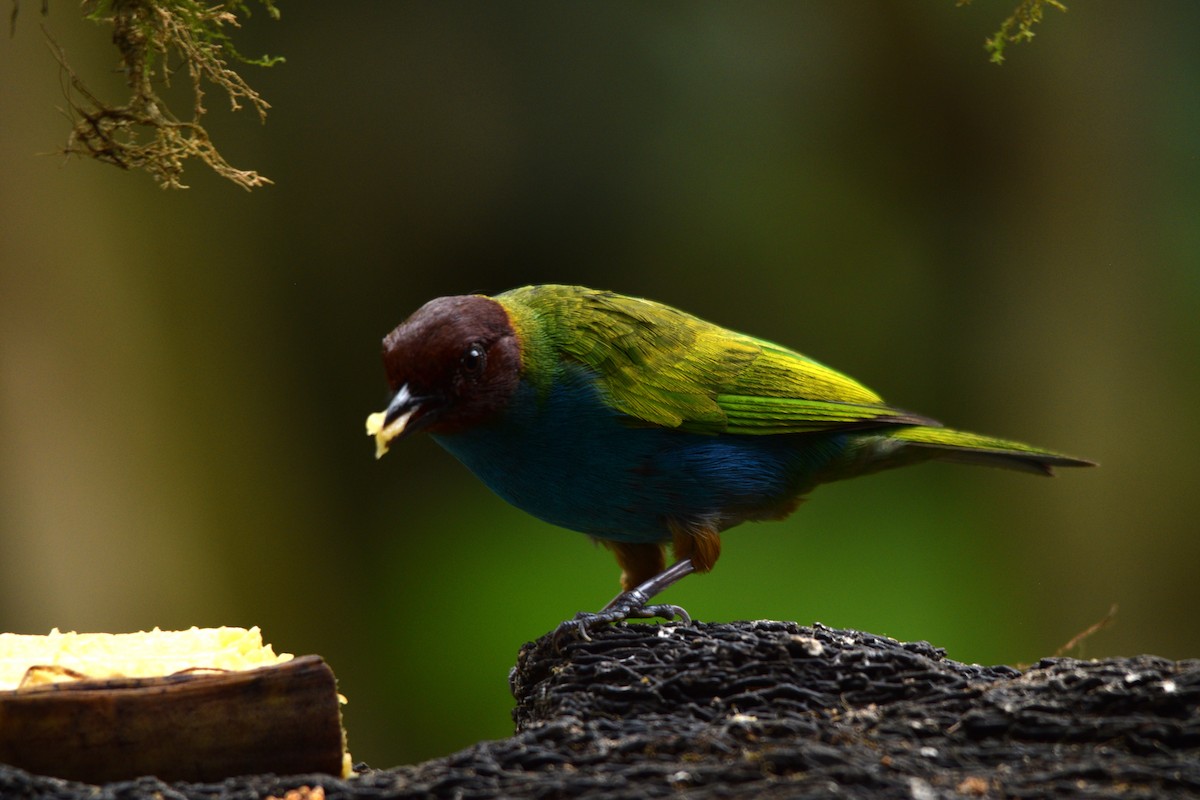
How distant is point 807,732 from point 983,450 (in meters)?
2.23

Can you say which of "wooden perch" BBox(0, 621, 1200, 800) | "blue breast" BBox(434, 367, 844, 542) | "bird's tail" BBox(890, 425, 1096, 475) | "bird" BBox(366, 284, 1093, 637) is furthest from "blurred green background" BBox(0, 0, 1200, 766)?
"wooden perch" BBox(0, 621, 1200, 800)

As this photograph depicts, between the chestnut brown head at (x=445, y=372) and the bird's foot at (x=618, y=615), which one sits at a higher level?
the chestnut brown head at (x=445, y=372)

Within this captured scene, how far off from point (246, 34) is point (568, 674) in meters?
5.71

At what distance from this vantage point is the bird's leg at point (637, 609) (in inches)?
130

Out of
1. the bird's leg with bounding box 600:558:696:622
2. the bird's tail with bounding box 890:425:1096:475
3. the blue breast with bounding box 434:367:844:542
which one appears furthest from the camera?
the bird's tail with bounding box 890:425:1096:475

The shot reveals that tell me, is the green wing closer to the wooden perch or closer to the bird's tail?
the bird's tail

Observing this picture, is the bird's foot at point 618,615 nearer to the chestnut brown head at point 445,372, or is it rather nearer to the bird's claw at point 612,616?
the bird's claw at point 612,616

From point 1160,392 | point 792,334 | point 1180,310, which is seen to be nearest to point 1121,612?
point 1160,392

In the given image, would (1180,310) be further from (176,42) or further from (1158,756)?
(176,42)

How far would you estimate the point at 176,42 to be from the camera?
3.31 meters

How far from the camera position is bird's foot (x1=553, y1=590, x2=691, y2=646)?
328 centimetres

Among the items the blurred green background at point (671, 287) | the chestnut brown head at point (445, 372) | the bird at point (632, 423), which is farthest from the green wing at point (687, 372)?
the blurred green background at point (671, 287)

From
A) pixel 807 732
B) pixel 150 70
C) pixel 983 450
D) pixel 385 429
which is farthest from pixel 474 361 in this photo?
pixel 983 450

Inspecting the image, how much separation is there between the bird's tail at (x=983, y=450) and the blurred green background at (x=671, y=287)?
8.91 ft
